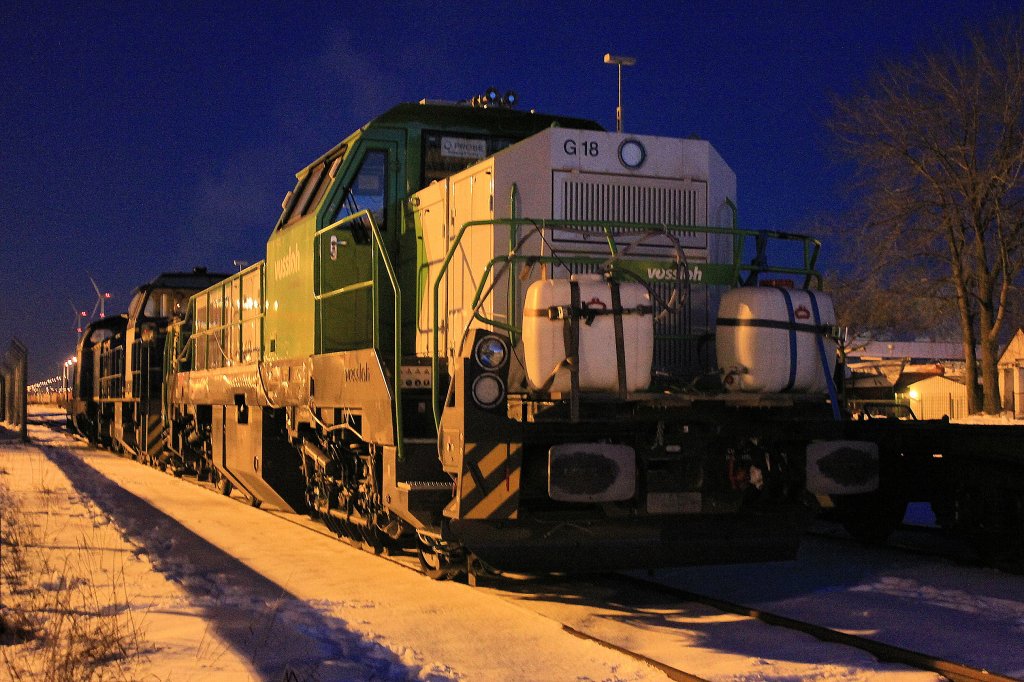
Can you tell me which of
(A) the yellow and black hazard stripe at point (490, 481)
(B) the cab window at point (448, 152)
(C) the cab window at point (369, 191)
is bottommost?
(A) the yellow and black hazard stripe at point (490, 481)

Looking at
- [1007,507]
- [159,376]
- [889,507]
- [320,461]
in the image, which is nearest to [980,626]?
[1007,507]

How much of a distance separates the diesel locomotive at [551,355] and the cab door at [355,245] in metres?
0.02

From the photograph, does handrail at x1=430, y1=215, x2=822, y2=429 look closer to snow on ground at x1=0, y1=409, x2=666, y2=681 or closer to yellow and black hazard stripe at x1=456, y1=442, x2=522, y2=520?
yellow and black hazard stripe at x1=456, y1=442, x2=522, y2=520

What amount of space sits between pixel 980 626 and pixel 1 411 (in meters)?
53.0

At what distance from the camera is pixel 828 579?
297 inches

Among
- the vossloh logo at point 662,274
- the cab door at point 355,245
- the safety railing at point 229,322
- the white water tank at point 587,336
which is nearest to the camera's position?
the white water tank at point 587,336

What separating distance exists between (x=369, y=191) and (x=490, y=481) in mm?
3278

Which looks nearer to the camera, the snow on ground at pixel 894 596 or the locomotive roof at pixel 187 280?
the snow on ground at pixel 894 596

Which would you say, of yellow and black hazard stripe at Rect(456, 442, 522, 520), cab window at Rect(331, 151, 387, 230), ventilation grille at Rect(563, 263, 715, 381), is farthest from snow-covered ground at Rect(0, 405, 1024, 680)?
cab window at Rect(331, 151, 387, 230)

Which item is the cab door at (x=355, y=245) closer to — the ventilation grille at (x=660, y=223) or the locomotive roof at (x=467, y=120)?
the locomotive roof at (x=467, y=120)

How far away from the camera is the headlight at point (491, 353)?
5.85 metres

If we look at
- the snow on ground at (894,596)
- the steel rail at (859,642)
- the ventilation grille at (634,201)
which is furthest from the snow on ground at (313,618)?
the ventilation grille at (634,201)

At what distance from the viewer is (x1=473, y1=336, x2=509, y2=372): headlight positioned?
19.2 feet

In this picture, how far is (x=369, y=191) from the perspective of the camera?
26.8ft
